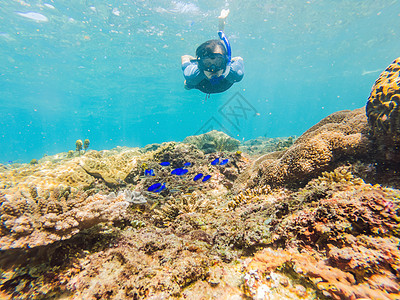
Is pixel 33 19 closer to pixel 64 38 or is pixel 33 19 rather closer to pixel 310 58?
pixel 64 38

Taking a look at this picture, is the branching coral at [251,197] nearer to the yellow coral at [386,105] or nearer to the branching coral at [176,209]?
the branching coral at [176,209]

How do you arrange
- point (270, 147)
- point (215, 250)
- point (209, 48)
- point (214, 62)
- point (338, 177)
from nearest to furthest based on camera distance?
point (215, 250)
point (338, 177)
point (209, 48)
point (214, 62)
point (270, 147)

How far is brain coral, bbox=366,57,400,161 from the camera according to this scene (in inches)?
130

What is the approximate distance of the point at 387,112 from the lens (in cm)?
342

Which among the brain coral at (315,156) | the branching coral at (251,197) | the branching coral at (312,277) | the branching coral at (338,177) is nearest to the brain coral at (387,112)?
the brain coral at (315,156)

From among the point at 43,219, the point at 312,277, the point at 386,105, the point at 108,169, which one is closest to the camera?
the point at 312,277

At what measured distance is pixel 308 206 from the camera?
2.58 meters

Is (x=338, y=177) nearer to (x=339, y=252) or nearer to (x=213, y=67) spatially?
(x=339, y=252)

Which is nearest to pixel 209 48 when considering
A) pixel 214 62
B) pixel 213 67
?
pixel 214 62

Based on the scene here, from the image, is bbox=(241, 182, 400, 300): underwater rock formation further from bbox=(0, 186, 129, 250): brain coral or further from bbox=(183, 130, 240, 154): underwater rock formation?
bbox=(183, 130, 240, 154): underwater rock formation

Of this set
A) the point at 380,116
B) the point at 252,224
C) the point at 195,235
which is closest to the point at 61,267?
the point at 195,235

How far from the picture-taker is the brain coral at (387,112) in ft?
10.8

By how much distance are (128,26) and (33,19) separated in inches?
386

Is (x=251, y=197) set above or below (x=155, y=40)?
below
